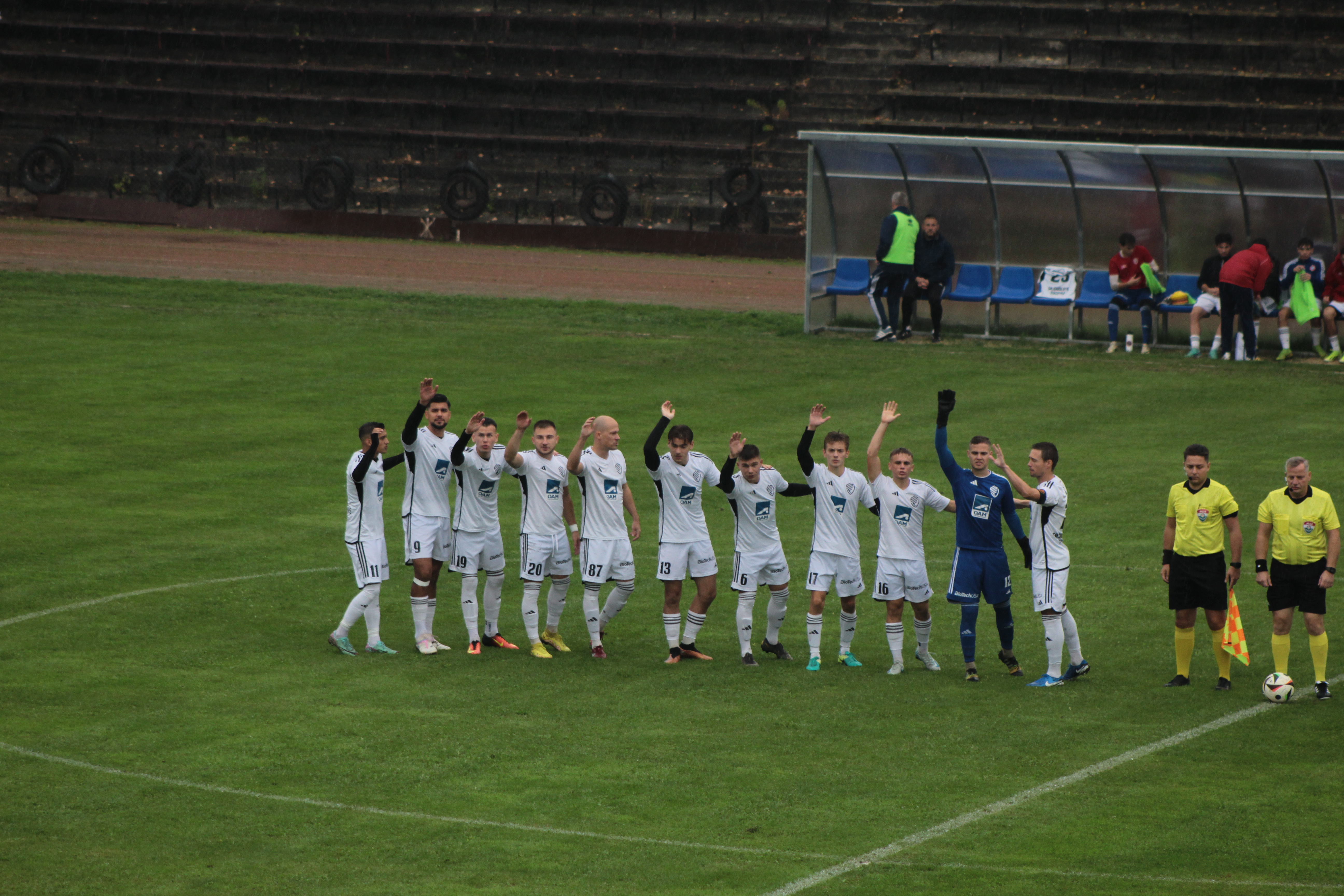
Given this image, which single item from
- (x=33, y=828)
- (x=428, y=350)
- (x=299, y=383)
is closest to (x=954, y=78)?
(x=428, y=350)

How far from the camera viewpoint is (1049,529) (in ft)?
44.7

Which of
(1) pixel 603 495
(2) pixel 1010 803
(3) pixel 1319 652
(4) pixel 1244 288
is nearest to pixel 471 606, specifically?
(1) pixel 603 495

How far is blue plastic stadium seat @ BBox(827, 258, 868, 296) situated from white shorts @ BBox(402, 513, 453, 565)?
701 inches

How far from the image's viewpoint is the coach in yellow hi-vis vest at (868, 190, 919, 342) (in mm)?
29703

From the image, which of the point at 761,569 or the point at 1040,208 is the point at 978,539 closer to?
the point at 761,569

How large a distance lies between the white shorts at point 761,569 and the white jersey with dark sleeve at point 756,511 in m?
0.04

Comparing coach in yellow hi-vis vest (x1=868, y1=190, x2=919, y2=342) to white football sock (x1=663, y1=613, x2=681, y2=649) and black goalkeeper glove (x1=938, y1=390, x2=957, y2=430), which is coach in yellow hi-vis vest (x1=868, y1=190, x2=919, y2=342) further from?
white football sock (x1=663, y1=613, x2=681, y2=649)

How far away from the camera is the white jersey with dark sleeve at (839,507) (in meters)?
14.1

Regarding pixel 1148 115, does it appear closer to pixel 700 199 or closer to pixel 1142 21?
pixel 1142 21

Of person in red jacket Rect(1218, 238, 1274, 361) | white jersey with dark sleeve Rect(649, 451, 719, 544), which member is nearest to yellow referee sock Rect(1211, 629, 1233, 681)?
white jersey with dark sleeve Rect(649, 451, 719, 544)

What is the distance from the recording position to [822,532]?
560 inches

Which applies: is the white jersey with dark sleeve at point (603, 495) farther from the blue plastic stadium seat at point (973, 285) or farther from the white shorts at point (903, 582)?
the blue plastic stadium seat at point (973, 285)

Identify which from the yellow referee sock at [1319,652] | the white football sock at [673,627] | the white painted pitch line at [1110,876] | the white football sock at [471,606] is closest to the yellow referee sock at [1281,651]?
the yellow referee sock at [1319,652]

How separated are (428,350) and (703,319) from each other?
6076 millimetres
